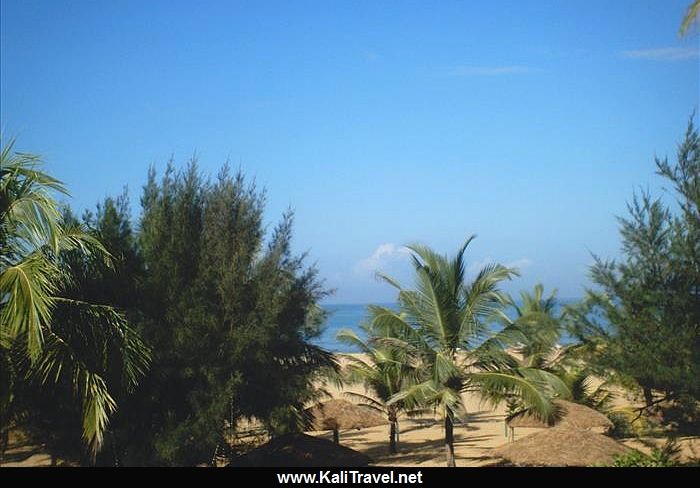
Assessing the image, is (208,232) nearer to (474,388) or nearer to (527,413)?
(474,388)

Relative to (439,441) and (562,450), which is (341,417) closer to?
(439,441)

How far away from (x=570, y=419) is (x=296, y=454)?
8.60 metres

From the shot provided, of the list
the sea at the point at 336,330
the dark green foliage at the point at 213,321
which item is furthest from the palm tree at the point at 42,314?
the sea at the point at 336,330

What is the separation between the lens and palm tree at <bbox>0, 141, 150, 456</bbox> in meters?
7.45

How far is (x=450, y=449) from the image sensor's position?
46.5 feet

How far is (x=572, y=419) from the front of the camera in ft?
56.6

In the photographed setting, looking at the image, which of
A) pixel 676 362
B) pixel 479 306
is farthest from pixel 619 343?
pixel 479 306

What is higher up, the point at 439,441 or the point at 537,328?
the point at 537,328

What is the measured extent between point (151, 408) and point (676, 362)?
10586mm
